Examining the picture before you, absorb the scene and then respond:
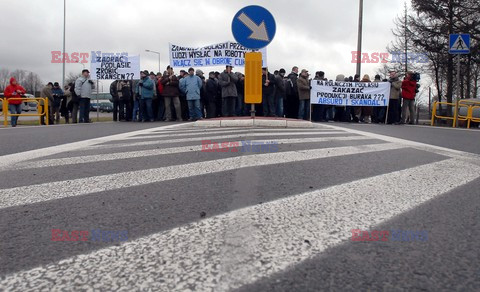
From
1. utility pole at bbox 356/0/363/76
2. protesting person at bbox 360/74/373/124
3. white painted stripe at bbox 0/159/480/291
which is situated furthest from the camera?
utility pole at bbox 356/0/363/76

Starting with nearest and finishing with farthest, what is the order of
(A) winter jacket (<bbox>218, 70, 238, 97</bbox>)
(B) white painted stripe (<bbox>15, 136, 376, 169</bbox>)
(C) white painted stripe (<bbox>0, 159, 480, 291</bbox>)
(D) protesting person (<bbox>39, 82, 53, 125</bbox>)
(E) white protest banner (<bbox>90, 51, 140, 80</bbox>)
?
(C) white painted stripe (<bbox>0, 159, 480, 291</bbox>) < (B) white painted stripe (<bbox>15, 136, 376, 169</bbox>) < (A) winter jacket (<bbox>218, 70, 238, 97</bbox>) < (D) protesting person (<bbox>39, 82, 53, 125</bbox>) < (E) white protest banner (<bbox>90, 51, 140, 80</bbox>)

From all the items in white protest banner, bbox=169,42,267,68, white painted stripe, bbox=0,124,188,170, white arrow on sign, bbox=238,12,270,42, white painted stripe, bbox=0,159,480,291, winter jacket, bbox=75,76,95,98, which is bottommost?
white painted stripe, bbox=0,159,480,291

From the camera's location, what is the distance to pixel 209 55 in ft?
54.3

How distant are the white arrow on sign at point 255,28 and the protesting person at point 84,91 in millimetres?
8898

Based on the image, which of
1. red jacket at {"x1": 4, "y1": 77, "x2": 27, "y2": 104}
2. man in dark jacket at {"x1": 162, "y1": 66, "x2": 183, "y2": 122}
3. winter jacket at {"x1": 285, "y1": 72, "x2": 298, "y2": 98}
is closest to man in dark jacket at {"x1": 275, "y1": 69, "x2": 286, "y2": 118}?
Answer: winter jacket at {"x1": 285, "y1": 72, "x2": 298, "y2": 98}

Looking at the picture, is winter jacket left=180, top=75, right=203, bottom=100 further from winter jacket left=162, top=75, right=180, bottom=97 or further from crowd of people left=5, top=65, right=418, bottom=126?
winter jacket left=162, top=75, right=180, bottom=97

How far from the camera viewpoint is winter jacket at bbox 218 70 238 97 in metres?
13.7

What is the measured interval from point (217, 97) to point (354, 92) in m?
5.10

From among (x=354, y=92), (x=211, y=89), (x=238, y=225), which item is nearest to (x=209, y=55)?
(x=211, y=89)

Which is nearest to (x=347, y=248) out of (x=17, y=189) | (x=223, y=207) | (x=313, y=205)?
(x=313, y=205)

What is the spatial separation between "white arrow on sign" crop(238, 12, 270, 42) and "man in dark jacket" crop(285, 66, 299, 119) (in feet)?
22.2

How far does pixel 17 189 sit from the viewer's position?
129 inches

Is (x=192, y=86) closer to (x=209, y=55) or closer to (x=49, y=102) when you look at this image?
(x=209, y=55)

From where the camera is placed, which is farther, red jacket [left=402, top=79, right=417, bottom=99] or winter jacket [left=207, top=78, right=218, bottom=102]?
winter jacket [left=207, top=78, right=218, bottom=102]
